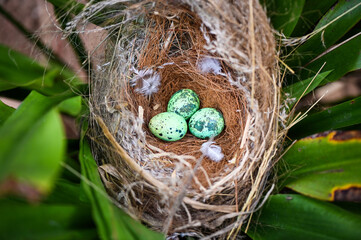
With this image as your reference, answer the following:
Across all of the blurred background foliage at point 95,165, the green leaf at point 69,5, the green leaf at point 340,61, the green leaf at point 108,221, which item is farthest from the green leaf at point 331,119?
the green leaf at point 69,5

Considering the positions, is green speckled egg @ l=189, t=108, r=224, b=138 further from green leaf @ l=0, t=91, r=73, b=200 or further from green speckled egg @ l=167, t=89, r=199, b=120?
green leaf @ l=0, t=91, r=73, b=200

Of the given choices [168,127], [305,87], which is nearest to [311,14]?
[305,87]

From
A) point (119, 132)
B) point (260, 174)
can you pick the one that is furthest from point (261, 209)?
point (119, 132)

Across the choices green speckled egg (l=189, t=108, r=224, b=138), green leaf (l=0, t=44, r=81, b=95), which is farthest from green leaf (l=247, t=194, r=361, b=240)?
green leaf (l=0, t=44, r=81, b=95)

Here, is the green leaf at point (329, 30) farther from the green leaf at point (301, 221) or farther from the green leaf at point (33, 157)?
the green leaf at point (33, 157)

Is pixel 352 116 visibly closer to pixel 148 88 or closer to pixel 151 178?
pixel 151 178

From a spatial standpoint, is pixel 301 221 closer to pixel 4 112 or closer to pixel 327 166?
pixel 327 166
